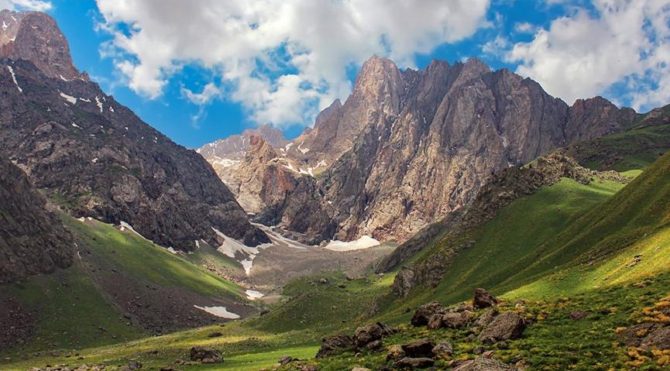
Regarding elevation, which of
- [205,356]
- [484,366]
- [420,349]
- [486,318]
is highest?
[486,318]

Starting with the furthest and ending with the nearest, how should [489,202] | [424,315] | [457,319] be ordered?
[489,202]
[424,315]
[457,319]

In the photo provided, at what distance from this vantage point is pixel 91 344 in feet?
466

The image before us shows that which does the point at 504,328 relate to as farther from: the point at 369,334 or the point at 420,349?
the point at 369,334

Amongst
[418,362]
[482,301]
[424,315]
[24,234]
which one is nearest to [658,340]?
[418,362]

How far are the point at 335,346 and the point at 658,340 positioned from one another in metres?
27.7

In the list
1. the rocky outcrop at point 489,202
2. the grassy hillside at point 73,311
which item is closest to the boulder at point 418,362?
the rocky outcrop at point 489,202

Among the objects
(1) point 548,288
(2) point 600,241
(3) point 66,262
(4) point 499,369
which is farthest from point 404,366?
(3) point 66,262

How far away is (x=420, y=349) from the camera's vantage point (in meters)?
37.3

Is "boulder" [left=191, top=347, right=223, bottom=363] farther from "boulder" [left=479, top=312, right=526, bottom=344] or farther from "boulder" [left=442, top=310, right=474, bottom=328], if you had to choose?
"boulder" [left=479, top=312, right=526, bottom=344]

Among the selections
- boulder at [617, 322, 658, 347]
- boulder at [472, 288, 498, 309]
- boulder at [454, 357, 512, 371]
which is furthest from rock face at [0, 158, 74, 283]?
boulder at [617, 322, 658, 347]

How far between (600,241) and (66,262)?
568ft

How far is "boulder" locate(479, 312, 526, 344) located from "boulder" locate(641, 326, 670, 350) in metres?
9.13

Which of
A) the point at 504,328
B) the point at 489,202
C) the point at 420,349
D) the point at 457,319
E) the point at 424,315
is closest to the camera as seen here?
the point at 420,349

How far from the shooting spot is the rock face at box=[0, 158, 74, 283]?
16183 centimetres
